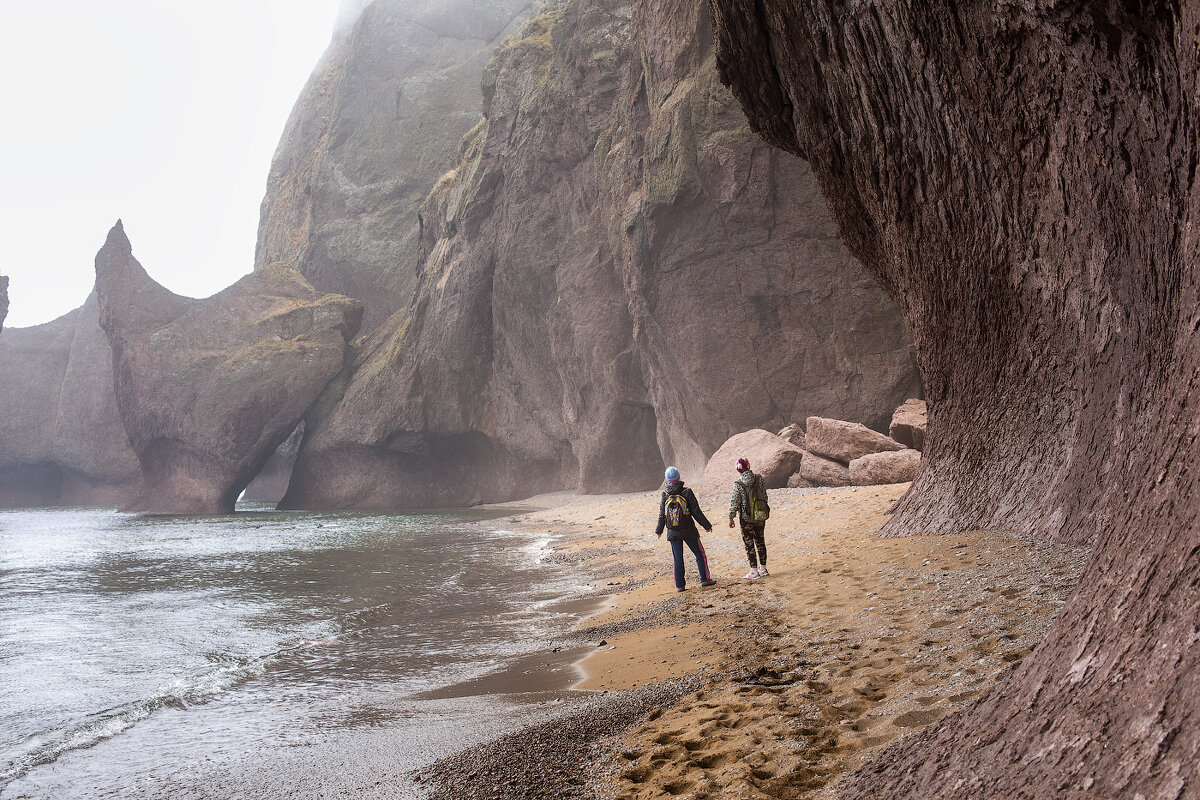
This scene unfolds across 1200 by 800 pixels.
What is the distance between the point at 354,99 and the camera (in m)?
70.5

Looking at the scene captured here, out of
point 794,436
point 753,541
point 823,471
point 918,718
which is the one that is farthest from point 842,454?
point 918,718

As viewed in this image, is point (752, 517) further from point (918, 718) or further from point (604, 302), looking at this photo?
point (604, 302)

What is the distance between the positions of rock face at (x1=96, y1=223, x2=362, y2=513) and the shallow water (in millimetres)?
32096

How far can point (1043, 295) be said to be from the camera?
24.1 ft

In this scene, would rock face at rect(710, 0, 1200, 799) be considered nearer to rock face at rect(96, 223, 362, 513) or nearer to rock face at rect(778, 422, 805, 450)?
rock face at rect(778, 422, 805, 450)

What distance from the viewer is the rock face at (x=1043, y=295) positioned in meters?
2.25

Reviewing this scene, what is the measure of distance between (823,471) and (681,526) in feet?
35.3

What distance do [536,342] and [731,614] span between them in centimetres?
3679

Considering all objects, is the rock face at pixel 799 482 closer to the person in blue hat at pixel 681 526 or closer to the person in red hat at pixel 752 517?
the person in red hat at pixel 752 517

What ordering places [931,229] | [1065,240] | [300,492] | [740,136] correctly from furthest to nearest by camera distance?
[300,492], [740,136], [931,229], [1065,240]

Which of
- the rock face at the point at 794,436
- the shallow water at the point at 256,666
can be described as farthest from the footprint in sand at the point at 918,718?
the rock face at the point at 794,436

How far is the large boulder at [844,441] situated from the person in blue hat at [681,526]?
412 inches

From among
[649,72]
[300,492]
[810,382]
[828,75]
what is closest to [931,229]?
[828,75]

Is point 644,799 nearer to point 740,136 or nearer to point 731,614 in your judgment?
point 731,614
